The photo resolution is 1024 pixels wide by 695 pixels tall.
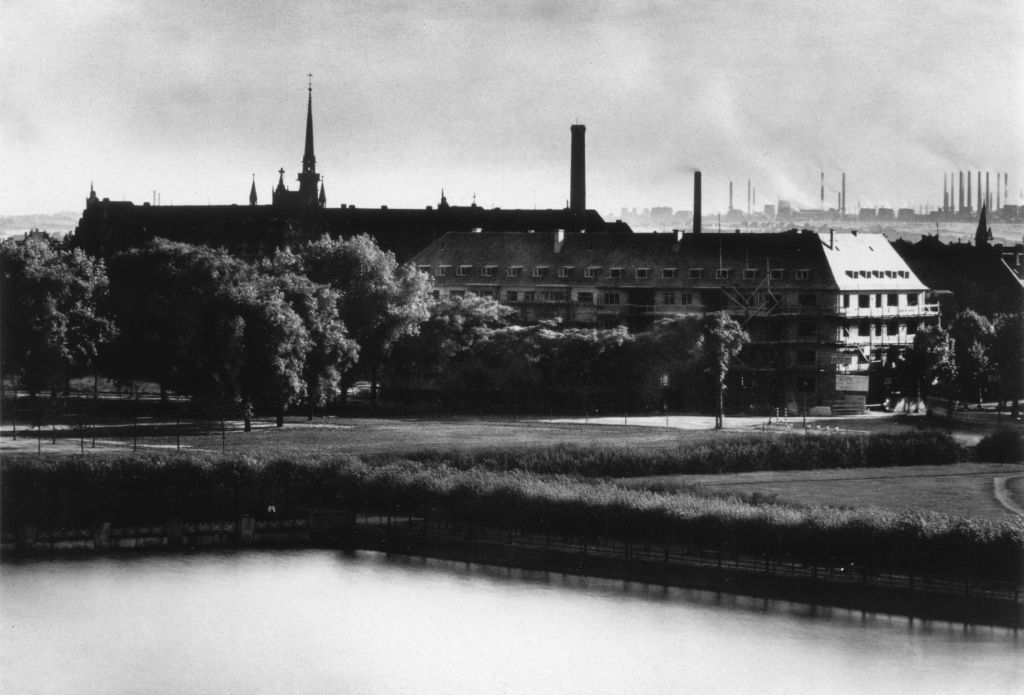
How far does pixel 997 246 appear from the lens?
16338 cm

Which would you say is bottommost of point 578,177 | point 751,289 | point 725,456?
point 725,456

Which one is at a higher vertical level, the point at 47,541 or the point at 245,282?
the point at 245,282

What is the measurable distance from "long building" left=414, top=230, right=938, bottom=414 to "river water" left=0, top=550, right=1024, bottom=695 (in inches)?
2067

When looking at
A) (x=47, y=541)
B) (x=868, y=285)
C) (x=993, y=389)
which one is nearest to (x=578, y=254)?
(x=868, y=285)

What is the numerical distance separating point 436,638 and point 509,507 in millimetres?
18196

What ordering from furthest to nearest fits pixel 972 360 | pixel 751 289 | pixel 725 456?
1. pixel 751 289
2. pixel 972 360
3. pixel 725 456

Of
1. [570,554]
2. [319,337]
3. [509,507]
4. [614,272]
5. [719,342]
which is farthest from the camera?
[614,272]

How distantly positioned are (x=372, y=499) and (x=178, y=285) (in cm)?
2891

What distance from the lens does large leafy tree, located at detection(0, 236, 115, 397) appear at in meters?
104

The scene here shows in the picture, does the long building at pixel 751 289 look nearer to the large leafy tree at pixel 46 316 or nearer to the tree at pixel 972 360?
the tree at pixel 972 360

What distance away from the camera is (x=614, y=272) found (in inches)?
5428

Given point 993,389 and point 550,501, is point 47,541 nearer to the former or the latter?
point 550,501

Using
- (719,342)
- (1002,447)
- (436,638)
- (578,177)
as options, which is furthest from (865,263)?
(436,638)

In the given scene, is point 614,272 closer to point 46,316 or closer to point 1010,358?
point 1010,358
